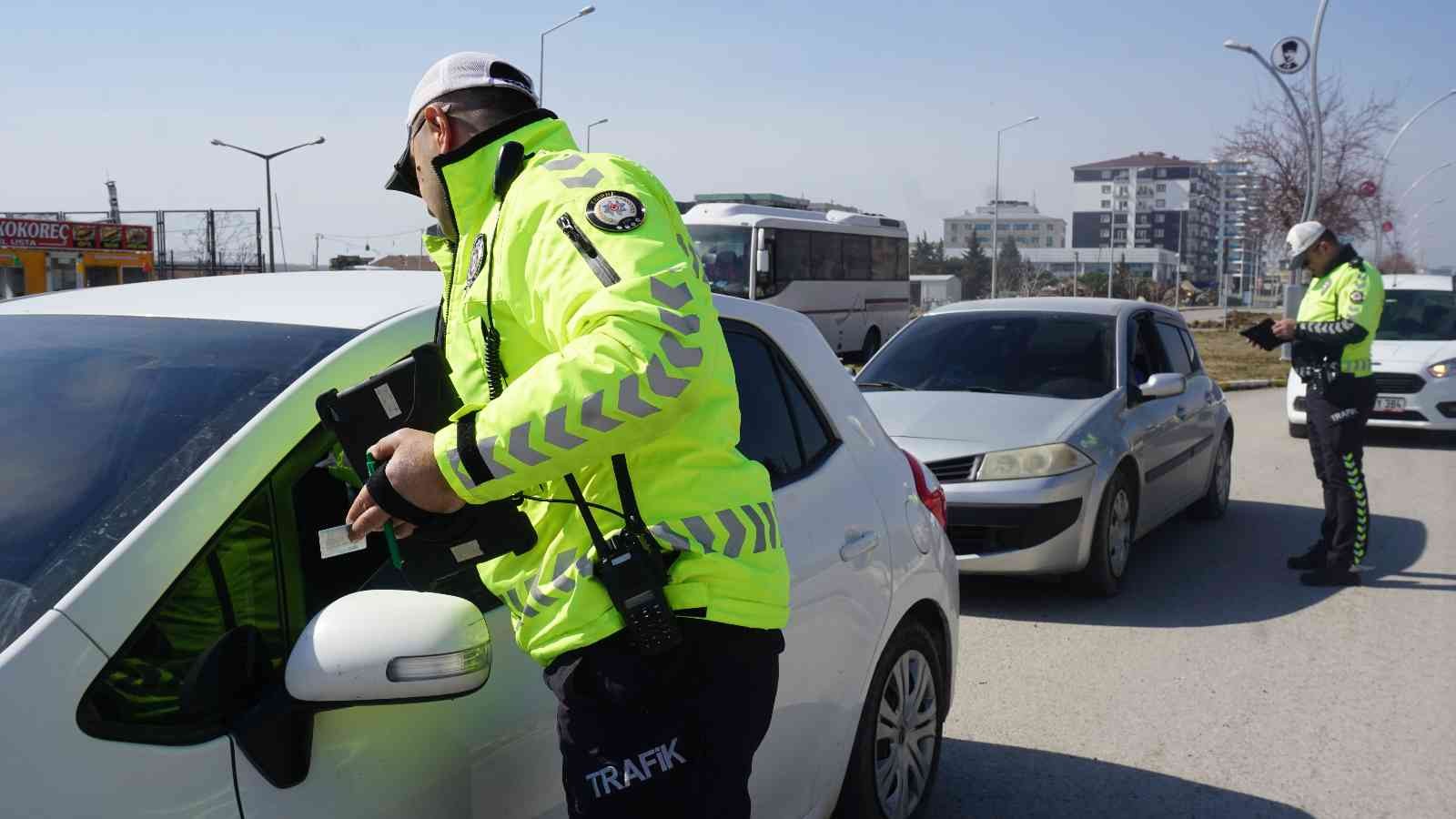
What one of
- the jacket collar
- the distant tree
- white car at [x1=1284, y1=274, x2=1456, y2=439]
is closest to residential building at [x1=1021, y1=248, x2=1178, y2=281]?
the distant tree

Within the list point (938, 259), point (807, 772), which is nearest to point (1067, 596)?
point (807, 772)

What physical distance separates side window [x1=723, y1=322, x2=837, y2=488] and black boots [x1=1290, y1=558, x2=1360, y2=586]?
193 inches

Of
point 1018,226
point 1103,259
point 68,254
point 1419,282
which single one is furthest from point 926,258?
point 1419,282

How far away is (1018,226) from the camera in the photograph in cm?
16025

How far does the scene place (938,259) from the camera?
105 metres

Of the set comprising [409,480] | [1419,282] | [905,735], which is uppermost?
[1419,282]

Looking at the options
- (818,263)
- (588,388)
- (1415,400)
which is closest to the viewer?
(588,388)

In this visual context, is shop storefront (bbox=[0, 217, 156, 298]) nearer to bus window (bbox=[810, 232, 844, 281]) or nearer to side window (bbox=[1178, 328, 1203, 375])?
bus window (bbox=[810, 232, 844, 281])

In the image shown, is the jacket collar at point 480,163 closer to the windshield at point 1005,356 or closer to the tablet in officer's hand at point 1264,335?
the windshield at point 1005,356

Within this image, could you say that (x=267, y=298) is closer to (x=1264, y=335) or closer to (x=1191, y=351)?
(x=1264, y=335)

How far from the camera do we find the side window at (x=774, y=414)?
3129 mm

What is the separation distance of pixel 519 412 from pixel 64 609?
666 millimetres

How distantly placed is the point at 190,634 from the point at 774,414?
163 centimetres

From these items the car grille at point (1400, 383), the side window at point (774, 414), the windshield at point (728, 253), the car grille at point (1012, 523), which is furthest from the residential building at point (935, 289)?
the side window at point (774, 414)
